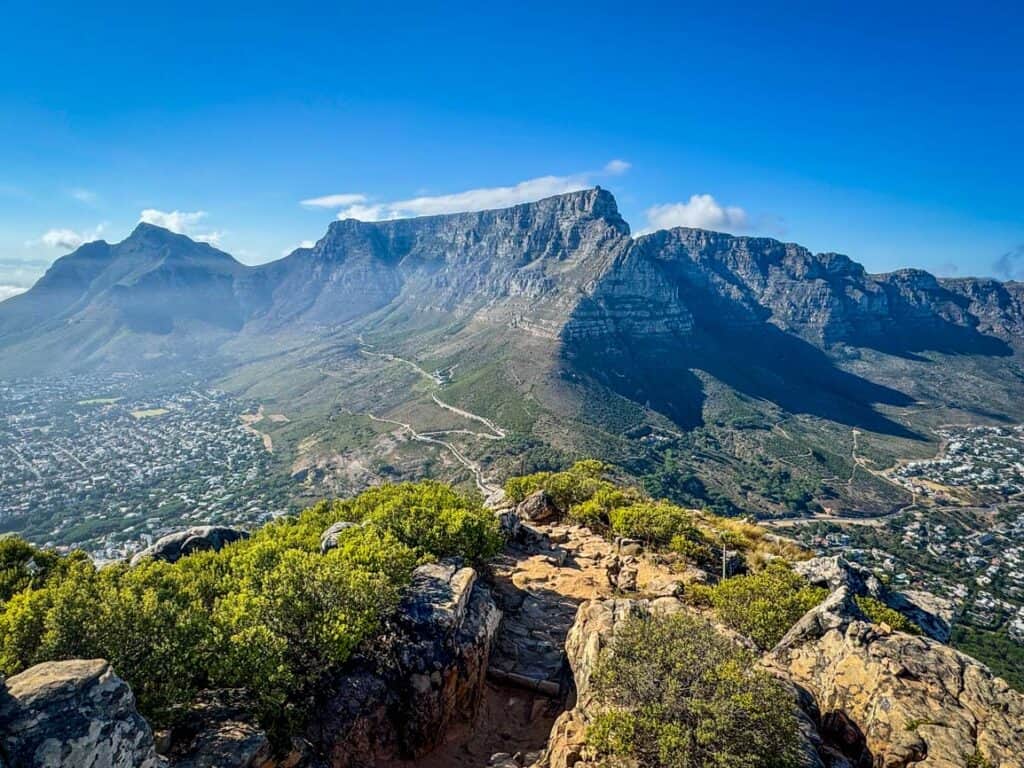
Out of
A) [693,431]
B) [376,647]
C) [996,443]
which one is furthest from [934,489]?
[376,647]

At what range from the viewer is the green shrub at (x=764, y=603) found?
18891 millimetres

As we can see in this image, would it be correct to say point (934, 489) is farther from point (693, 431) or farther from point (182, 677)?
point (182, 677)

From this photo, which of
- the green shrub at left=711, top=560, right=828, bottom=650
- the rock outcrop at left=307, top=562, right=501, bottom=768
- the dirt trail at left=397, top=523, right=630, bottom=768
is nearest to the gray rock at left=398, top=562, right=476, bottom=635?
the rock outcrop at left=307, top=562, right=501, bottom=768

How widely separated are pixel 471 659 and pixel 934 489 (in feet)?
573

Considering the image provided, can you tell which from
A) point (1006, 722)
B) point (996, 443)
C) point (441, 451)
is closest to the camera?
point (1006, 722)

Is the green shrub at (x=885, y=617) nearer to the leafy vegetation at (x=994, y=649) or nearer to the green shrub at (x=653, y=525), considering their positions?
the green shrub at (x=653, y=525)

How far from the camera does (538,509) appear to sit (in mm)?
37094

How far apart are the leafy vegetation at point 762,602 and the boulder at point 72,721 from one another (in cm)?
1864

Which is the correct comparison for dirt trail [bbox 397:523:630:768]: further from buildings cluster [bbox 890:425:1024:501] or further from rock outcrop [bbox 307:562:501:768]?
buildings cluster [bbox 890:425:1024:501]

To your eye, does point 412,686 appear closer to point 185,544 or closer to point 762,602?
point 762,602

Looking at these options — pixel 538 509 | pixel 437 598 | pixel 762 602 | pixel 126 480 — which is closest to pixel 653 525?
pixel 538 509

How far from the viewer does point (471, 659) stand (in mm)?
16719

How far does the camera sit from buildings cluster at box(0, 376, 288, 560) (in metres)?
109

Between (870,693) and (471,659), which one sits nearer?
(870,693)
